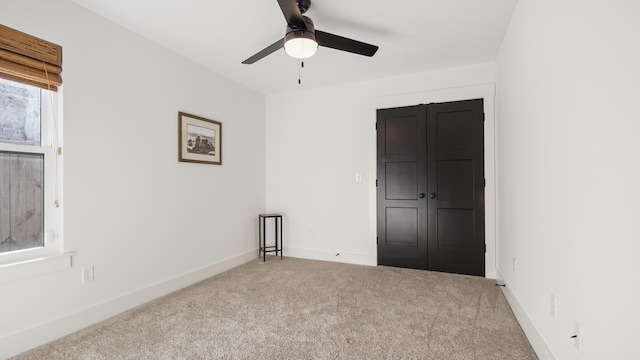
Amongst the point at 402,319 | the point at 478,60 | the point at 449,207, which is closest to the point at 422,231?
the point at 449,207

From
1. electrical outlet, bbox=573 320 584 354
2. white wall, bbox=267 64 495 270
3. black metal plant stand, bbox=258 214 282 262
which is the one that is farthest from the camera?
black metal plant stand, bbox=258 214 282 262

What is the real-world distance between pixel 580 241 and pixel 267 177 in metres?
3.81

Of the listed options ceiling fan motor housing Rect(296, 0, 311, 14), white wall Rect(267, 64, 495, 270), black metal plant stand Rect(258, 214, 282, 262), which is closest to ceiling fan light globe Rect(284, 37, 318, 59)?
ceiling fan motor housing Rect(296, 0, 311, 14)

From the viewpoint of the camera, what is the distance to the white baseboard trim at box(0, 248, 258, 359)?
187 centimetres

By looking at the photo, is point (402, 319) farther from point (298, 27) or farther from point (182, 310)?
point (298, 27)

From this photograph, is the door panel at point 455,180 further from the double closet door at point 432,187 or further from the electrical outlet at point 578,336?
the electrical outlet at point 578,336

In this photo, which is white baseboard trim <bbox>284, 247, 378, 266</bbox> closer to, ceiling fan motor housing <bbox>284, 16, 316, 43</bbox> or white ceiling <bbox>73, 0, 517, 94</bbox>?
white ceiling <bbox>73, 0, 517, 94</bbox>

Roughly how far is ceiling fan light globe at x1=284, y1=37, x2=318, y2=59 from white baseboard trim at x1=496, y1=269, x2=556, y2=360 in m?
2.41

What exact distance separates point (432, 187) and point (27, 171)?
374cm

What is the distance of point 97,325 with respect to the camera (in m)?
2.25

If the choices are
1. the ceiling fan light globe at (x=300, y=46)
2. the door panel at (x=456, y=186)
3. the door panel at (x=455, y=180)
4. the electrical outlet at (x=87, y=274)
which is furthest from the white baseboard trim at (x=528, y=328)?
the electrical outlet at (x=87, y=274)

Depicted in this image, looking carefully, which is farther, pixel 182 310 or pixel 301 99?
pixel 301 99

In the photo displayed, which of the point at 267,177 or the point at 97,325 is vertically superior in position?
the point at 267,177

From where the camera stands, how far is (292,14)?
1854 millimetres
